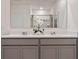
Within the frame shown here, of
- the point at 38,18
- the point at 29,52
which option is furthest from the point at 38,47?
the point at 38,18

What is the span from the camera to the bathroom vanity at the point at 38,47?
181 centimetres

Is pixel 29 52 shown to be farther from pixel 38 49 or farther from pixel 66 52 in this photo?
pixel 66 52

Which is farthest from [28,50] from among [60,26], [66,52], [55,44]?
[60,26]

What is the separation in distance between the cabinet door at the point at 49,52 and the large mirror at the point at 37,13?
1.38 ft

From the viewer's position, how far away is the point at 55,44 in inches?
71.9

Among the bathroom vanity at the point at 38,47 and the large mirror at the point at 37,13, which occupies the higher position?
the large mirror at the point at 37,13

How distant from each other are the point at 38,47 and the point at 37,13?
0.54 meters

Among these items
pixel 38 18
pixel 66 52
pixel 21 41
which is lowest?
pixel 66 52

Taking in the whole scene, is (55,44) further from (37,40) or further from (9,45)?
(9,45)

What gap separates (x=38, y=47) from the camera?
5.96ft

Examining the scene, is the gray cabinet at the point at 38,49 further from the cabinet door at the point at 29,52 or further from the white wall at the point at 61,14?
the white wall at the point at 61,14

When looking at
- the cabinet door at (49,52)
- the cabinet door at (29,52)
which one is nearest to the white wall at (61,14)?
the cabinet door at (49,52)

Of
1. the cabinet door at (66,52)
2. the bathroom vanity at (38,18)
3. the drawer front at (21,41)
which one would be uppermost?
the bathroom vanity at (38,18)

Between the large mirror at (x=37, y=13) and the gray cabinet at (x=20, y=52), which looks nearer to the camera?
the gray cabinet at (x=20, y=52)
